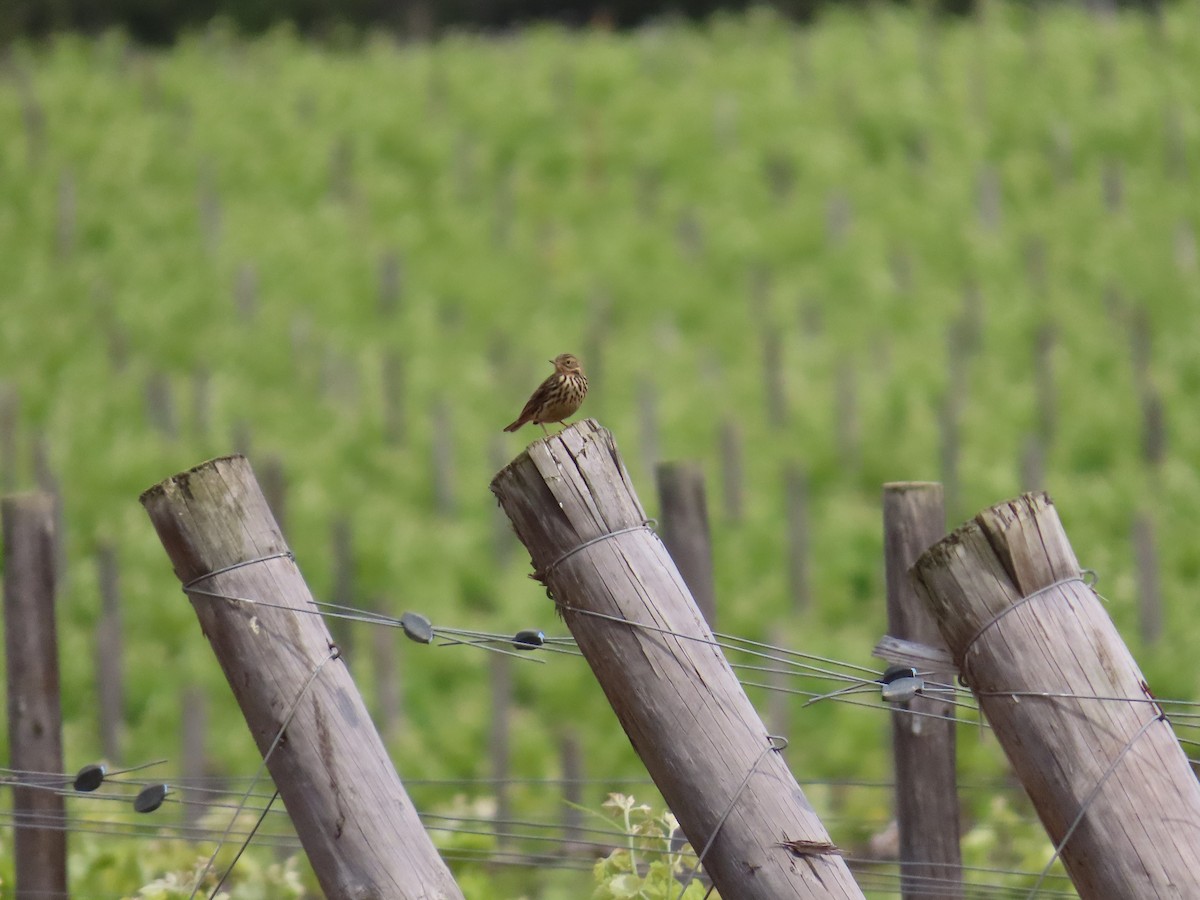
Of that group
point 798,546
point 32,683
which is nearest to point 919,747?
point 32,683

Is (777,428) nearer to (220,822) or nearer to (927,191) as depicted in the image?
(927,191)

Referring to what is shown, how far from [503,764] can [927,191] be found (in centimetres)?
1094

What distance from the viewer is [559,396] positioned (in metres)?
4.17

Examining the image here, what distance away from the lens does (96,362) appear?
1548cm

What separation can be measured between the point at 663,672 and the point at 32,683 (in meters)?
2.18

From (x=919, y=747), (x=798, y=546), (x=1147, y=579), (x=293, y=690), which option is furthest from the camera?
(x=798, y=546)

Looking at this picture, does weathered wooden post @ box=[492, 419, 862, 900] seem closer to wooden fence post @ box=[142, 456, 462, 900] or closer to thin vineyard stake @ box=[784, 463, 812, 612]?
wooden fence post @ box=[142, 456, 462, 900]

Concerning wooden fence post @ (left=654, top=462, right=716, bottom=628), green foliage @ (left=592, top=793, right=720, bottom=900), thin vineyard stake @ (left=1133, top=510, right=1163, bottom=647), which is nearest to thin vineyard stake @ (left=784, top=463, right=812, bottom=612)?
thin vineyard stake @ (left=1133, top=510, right=1163, bottom=647)

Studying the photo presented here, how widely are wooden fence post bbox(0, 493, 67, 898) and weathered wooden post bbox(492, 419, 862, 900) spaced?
185cm

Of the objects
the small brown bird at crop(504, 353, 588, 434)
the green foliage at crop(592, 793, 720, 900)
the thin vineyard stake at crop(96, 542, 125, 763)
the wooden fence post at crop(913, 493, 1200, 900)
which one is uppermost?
the small brown bird at crop(504, 353, 588, 434)

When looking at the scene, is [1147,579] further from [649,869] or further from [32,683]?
[32,683]

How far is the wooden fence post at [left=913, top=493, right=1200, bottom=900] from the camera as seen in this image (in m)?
2.64

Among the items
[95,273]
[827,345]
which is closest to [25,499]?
[827,345]

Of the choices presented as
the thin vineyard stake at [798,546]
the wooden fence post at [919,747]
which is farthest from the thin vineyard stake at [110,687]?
the wooden fence post at [919,747]
